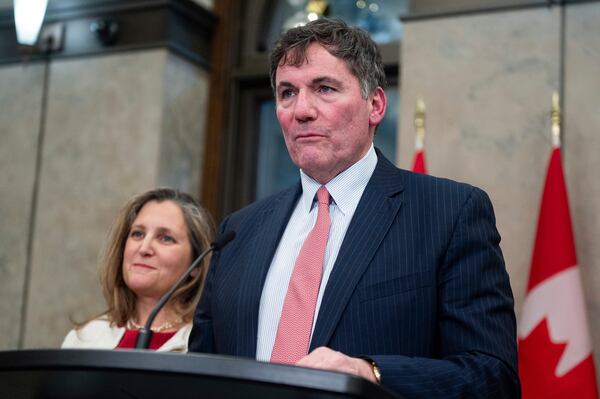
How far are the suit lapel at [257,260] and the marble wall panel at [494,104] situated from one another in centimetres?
187

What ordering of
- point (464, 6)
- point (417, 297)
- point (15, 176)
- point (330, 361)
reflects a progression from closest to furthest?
point (330, 361)
point (417, 297)
point (464, 6)
point (15, 176)

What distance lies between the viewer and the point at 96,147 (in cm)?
504

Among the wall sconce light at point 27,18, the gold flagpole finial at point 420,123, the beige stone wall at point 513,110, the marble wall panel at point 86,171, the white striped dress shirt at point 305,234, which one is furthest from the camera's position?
the marble wall panel at point 86,171

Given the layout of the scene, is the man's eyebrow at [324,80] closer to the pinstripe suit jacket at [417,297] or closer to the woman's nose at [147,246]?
the pinstripe suit jacket at [417,297]

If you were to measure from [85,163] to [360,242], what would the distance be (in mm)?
3338

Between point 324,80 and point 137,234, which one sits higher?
point 324,80

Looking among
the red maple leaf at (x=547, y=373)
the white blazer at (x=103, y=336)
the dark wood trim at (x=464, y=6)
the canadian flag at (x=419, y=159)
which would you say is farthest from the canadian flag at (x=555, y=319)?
the white blazer at (x=103, y=336)

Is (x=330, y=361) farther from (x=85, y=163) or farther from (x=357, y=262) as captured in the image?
(x=85, y=163)

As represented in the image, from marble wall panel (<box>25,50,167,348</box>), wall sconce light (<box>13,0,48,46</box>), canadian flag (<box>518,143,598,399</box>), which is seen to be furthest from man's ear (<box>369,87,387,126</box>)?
marble wall panel (<box>25,50,167,348</box>)

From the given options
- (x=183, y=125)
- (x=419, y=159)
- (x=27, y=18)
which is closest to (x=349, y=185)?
(x=419, y=159)

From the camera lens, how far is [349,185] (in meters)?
2.18

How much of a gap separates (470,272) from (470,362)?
0.20 metres

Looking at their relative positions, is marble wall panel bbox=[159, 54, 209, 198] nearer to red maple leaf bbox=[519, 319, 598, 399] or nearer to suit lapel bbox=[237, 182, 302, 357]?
red maple leaf bbox=[519, 319, 598, 399]

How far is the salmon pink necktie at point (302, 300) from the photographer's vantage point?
1.96 m
